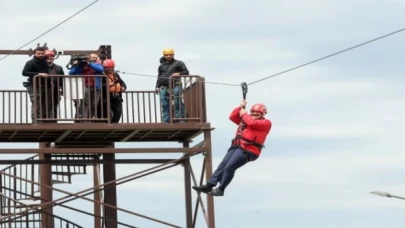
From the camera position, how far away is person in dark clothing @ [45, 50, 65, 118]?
92.2ft

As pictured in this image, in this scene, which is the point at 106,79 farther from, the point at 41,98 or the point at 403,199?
the point at 403,199

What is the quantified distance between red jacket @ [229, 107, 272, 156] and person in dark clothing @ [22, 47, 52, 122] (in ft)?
14.8

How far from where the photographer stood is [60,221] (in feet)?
107

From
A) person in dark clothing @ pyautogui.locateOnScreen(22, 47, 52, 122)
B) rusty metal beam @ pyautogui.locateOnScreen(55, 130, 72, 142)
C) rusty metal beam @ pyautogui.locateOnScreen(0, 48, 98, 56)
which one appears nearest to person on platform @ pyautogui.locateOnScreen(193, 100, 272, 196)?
person in dark clothing @ pyautogui.locateOnScreen(22, 47, 52, 122)

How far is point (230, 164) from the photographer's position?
25406 millimetres

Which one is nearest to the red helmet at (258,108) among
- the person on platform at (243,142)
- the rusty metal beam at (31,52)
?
the person on platform at (243,142)

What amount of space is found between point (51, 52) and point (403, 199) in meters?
7.36

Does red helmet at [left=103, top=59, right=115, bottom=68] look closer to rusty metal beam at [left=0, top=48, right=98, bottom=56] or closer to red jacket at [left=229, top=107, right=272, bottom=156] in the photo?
rusty metal beam at [left=0, top=48, right=98, bottom=56]

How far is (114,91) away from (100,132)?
141 centimetres

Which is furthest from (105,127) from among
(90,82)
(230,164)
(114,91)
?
(230,164)

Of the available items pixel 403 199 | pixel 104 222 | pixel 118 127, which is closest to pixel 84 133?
pixel 118 127

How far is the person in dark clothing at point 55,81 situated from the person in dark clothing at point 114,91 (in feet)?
2.90

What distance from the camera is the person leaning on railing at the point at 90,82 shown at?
2823 centimetres

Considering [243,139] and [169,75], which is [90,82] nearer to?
[169,75]
